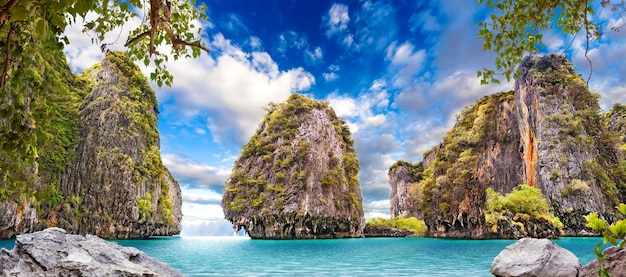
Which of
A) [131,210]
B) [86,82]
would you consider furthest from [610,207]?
[86,82]

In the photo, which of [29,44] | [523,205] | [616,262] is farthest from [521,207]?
[29,44]

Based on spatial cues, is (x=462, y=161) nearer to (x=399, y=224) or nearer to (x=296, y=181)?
(x=296, y=181)

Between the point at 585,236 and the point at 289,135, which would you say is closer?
the point at 585,236

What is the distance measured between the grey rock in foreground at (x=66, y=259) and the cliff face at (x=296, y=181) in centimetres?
4300

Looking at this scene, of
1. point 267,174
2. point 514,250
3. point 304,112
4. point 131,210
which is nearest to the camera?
point 514,250

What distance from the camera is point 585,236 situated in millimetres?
44562

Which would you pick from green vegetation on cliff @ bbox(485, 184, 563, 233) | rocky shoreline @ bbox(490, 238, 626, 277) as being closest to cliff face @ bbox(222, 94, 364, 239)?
green vegetation on cliff @ bbox(485, 184, 563, 233)

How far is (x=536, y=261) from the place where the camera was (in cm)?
1049

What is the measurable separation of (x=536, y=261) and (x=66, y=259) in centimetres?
1212

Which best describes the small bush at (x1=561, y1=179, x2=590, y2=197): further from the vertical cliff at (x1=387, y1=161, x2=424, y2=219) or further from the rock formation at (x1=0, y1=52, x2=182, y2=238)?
the rock formation at (x1=0, y1=52, x2=182, y2=238)

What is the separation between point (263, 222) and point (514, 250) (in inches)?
1750

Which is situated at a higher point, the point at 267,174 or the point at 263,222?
the point at 267,174

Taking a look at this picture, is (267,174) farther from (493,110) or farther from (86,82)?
(493,110)

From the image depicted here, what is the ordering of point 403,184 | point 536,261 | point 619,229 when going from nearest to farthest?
point 619,229 < point 536,261 < point 403,184
